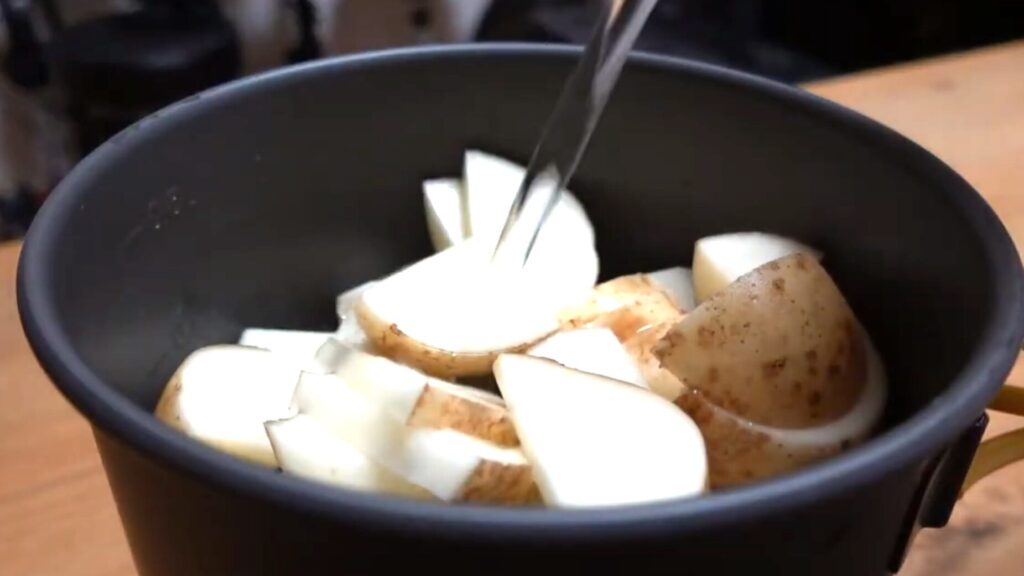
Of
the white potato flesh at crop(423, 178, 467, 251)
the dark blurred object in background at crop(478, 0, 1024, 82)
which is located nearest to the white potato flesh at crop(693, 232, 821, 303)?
the white potato flesh at crop(423, 178, 467, 251)

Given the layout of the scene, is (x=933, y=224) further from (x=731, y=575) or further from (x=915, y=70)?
(x=915, y=70)

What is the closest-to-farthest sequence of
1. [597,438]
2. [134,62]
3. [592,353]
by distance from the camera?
[597,438] < [592,353] < [134,62]

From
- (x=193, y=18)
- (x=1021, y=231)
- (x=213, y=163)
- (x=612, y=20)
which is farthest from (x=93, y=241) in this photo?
(x=193, y=18)

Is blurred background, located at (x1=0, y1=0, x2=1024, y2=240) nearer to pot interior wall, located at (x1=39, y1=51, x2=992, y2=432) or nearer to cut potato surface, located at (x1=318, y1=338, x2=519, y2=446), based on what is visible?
pot interior wall, located at (x1=39, y1=51, x2=992, y2=432)

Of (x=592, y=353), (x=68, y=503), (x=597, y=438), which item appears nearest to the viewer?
(x=597, y=438)

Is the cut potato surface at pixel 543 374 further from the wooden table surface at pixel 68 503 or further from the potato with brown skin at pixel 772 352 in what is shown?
the wooden table surface at pixel 68 503

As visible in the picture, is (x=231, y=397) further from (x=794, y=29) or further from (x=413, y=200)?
(x=794, y=29)

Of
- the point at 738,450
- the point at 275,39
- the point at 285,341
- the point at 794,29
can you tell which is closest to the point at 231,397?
the point at 285,341
